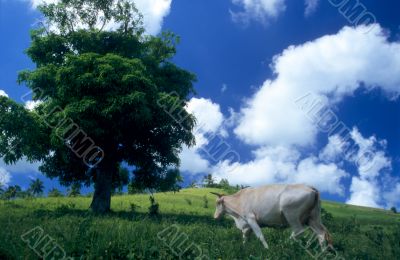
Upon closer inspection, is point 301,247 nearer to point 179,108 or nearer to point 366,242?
point 366,242

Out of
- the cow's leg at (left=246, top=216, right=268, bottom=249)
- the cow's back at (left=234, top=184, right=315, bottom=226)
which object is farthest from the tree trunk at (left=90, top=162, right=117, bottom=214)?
the cow's leg at (left=246, top=216, right=268, bottom=249)

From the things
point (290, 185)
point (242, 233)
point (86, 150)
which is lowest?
point (242, 233)

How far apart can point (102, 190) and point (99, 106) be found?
6.45 metres

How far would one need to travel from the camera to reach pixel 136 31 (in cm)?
3522

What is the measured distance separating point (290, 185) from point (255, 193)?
54.1 inches

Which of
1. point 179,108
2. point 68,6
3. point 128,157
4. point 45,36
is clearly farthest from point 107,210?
point 68,6

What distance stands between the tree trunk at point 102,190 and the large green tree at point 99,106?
0.22 ft

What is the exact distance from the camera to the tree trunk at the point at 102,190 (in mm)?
29812

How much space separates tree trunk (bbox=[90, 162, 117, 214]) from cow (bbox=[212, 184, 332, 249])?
16.8m

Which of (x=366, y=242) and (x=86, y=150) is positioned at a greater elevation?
(x=86, y=150)

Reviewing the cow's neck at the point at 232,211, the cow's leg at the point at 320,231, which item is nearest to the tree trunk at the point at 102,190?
the cow's neck at the point at 232,211

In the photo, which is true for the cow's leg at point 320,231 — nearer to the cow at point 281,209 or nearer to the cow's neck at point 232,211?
the cow at point 281,209
